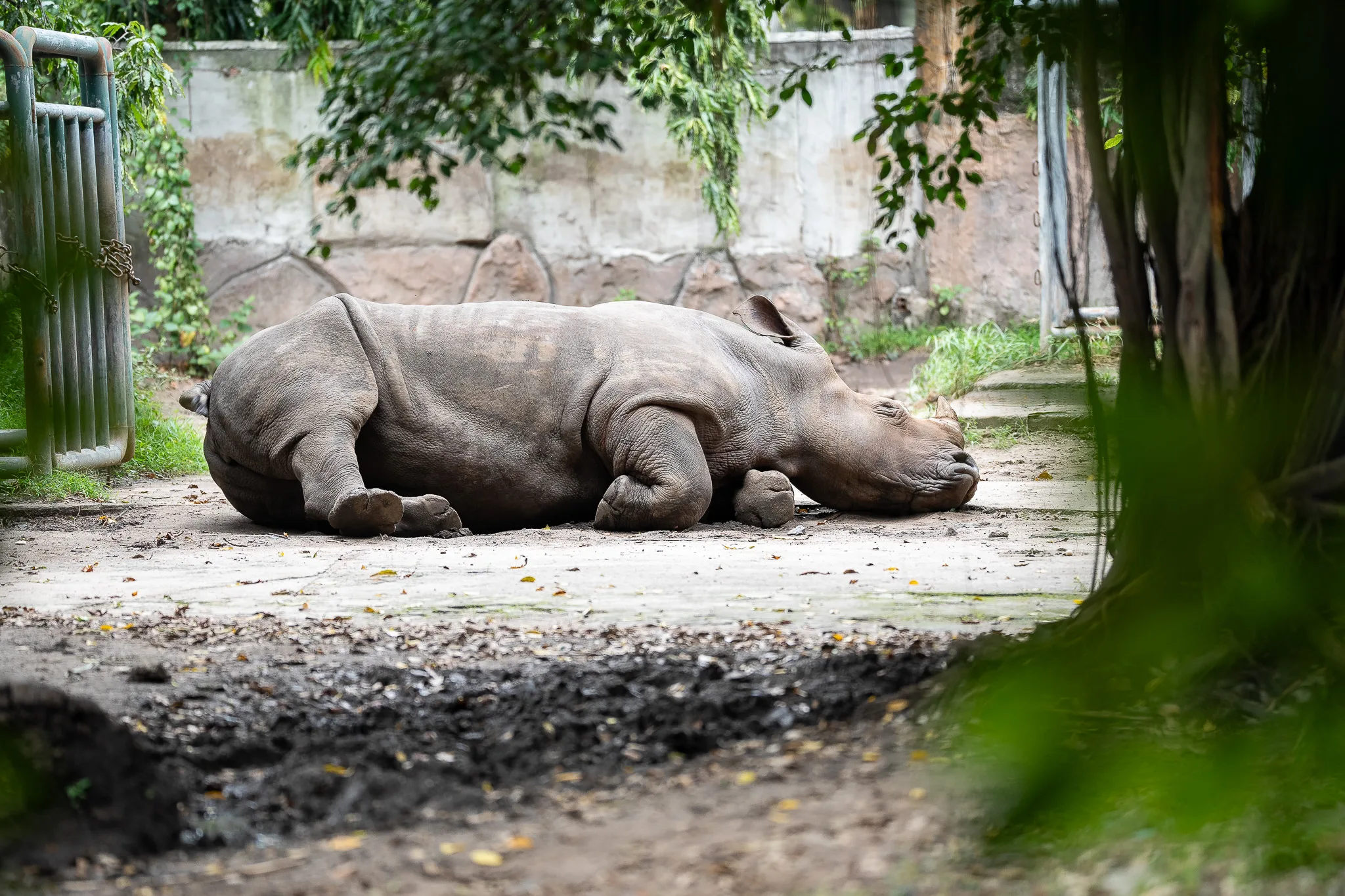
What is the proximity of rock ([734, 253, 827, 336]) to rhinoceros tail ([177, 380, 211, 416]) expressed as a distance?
7.11 metres

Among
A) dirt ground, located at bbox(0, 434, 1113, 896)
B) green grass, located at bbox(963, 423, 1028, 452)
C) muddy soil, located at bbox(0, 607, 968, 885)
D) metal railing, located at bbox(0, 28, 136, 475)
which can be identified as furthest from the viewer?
green grass, located at bbox(963, 423, 1028, 452)

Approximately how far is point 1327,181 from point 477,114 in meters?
1.95

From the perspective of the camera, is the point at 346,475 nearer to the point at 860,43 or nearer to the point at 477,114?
the point at 477,114

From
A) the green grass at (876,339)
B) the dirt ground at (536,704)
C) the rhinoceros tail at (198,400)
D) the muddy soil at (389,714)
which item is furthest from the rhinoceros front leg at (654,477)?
the green grass at (876,339)

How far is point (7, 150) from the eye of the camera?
39.6 inches

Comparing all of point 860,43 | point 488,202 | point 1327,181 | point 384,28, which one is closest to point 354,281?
point 488,202

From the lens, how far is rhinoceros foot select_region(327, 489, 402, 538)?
17.9 feet

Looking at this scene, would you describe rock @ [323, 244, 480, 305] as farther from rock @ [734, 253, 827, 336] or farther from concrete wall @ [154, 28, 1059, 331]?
rock @ [734, 253, 827, 336]

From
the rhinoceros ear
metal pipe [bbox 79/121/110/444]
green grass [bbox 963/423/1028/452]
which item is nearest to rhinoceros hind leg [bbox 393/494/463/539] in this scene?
the rhinoceros ear

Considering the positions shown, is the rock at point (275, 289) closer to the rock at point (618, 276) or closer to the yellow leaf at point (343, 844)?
Result: the rock at point (618, 276)

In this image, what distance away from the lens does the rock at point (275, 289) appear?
496 inches

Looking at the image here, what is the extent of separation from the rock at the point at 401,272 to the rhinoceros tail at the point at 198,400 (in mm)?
6233

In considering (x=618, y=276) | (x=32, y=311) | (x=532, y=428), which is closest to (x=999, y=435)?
(x=532, y=428)

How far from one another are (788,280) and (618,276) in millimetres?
1622
